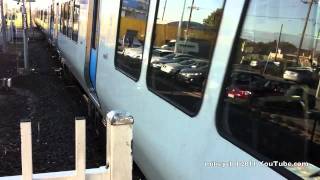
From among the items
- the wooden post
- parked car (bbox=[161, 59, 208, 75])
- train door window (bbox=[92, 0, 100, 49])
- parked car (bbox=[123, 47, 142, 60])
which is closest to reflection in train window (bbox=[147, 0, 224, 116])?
parked car (bbox=[161, 59, 208, 75])

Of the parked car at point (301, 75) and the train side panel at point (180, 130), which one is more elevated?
the parked car at point (301, 75)

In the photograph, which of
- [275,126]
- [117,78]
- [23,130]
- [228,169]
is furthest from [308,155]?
[117,78]

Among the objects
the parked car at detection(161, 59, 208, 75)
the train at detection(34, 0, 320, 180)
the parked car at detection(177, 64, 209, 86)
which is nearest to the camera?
the train at detection(34, 0, 320, 180)

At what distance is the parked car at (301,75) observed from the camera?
224 centimetres

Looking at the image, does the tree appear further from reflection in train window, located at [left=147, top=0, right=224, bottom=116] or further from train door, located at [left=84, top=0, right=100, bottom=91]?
train door, located at [left=84, top=0, right=100, bottom=91]

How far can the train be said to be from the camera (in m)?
2.36

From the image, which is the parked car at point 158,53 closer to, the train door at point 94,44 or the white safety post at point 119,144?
the white safety post at point 119,144

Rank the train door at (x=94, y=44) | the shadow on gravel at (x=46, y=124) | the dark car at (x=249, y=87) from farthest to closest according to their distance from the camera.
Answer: the train door at (x=94, y=44)
the shadow on gravel at (x=46, y=124)
the dark car at (x=249, y=87)

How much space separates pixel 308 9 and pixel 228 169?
903 mm

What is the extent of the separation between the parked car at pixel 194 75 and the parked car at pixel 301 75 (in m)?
0.66

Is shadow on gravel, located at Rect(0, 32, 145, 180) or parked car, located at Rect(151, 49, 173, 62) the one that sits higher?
parked car, located at Rect(151, 49, 173, 62)

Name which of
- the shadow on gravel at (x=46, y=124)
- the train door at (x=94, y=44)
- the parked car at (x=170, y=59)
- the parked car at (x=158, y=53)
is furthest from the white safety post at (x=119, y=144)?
the train door at (x=94, y=44)

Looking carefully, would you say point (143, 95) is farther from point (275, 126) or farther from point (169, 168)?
point (275, 126)

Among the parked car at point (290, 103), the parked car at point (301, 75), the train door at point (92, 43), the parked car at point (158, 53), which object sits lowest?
the train door at point (92, 43)
